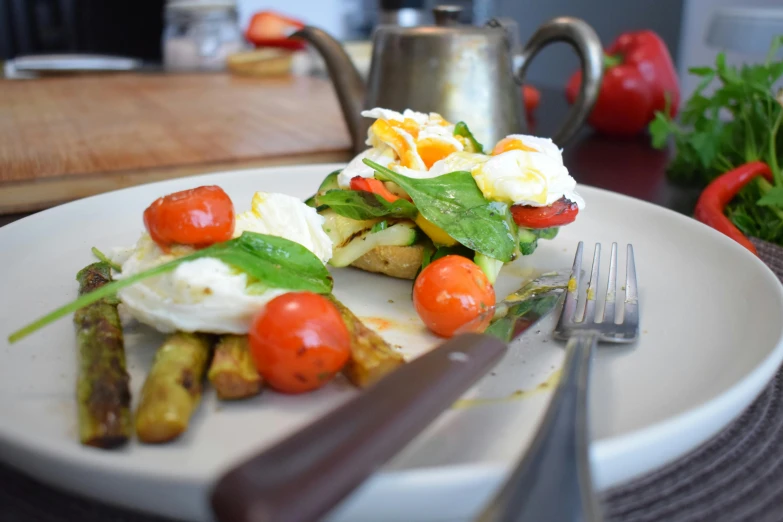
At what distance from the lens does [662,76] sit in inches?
155

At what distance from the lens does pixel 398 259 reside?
71.1 inches

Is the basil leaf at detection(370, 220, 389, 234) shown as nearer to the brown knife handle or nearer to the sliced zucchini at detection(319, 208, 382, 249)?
the sliced zucchini at detection(319, 208, 382, 249)

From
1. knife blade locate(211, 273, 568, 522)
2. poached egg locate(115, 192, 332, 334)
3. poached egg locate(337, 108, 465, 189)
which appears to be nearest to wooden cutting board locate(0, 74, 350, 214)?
poached egg locate(337, 108, 465, 189)

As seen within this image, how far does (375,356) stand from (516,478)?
51cm

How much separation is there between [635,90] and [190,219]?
125 inches

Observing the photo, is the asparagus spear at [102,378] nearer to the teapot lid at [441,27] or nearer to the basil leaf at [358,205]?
the basil leaf at [358,205]

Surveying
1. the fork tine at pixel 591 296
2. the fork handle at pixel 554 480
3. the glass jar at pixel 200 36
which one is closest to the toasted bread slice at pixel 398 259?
the fork tine at pixel 591 296

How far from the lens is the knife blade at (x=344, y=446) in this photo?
0.69 metres

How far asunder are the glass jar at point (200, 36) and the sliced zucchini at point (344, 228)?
4420 mm

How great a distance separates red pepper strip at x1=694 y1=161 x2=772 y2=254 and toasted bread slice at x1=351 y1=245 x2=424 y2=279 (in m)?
1.07

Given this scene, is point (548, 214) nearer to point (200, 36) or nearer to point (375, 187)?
point (375, 187)

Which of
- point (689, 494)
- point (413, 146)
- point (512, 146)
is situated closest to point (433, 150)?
point (413, 146)

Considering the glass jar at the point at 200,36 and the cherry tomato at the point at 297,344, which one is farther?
the glass jar at the point at 200,36

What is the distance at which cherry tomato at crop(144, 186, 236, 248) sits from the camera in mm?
1340
